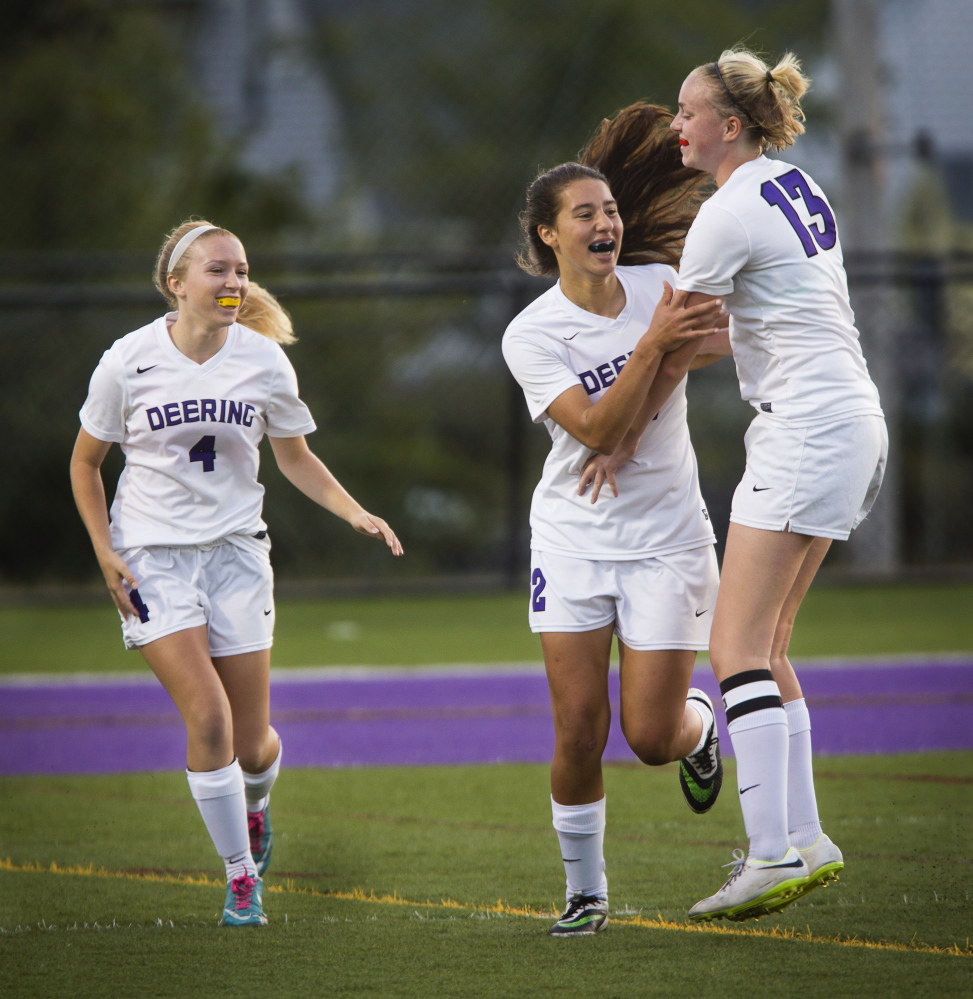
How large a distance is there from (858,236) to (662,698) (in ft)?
36.4

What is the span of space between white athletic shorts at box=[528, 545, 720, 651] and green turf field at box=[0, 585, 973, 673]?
19.2 ft

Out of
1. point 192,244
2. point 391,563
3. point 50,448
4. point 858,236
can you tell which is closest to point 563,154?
point 858,236

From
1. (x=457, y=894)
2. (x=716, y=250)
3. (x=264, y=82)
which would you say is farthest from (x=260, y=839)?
(x=264, y=82)

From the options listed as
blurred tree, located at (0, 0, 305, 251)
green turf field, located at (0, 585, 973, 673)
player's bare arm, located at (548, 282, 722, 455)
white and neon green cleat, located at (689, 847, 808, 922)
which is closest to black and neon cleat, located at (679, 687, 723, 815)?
white and neon green cleat, located at (689, 847, 808, 922)

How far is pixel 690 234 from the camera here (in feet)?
12.2

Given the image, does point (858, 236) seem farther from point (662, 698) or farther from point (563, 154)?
point (662, 698)

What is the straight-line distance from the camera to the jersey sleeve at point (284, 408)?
442cm

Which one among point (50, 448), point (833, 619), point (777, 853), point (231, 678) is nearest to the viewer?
point (777, 853)

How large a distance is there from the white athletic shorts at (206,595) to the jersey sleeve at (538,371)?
96 cm

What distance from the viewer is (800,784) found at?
3.98 meters

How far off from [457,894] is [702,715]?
89 cm

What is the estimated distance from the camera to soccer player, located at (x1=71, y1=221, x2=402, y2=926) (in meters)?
4.11

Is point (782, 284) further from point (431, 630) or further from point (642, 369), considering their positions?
point (431, 630)

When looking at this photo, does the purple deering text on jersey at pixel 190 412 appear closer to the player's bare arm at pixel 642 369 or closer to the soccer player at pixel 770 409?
the player's bare arm at pixel 642 369
